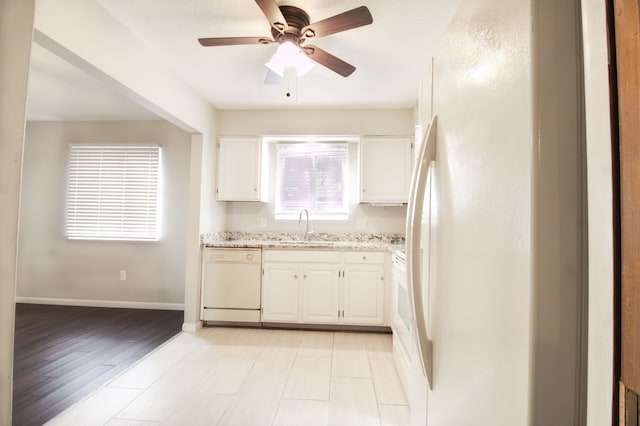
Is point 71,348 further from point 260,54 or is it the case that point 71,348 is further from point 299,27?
point 299,27

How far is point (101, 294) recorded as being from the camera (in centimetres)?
368

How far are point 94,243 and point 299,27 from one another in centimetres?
373

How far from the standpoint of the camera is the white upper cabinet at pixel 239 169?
333cm

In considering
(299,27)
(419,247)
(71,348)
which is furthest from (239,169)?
(419,247)

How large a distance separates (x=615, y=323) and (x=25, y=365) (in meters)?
3.32

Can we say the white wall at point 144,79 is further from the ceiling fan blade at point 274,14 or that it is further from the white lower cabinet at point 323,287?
the ceiling fan blade at point 274,14

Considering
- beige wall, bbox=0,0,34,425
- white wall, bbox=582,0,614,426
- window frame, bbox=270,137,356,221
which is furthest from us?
window frame, bbox=270,137,356,221

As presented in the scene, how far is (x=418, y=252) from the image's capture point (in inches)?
30.9

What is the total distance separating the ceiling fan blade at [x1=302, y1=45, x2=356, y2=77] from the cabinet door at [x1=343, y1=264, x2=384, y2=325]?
5.99 ft

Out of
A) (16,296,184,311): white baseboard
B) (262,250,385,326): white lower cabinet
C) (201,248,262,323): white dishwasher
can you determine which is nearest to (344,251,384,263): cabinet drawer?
(262,250,385,326): white lower cabinet

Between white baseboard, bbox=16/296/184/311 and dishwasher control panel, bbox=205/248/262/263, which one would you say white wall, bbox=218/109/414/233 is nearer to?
dishwasher control panel, bbox=205/248/262/263

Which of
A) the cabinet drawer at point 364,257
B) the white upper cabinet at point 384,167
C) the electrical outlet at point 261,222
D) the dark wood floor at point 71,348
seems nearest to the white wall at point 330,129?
the electrical outlet at point 261,222

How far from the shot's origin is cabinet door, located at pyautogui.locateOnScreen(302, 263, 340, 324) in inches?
116

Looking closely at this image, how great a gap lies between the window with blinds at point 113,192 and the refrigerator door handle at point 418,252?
12.1 feet
